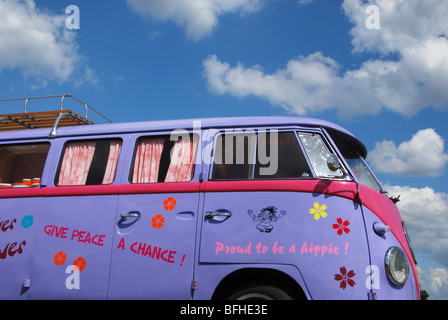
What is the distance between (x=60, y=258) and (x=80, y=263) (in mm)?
323

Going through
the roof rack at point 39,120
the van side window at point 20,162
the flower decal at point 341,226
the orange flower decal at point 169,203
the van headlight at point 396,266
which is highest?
the roof rack at point 39,120

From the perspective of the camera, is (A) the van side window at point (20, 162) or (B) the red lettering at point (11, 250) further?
(A) the van side window at point (20, 162)

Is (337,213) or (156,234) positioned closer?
(337,213)

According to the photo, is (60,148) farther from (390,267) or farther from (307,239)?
(390,267)

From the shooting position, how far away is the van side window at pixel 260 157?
538 cm

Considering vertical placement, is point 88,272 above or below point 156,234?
below

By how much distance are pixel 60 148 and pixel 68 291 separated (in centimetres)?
207

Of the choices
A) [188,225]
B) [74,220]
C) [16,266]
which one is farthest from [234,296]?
[16,266]

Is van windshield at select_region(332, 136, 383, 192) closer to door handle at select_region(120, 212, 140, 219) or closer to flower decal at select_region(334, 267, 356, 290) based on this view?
flower decal at select_region(334, 267, 356, 290)

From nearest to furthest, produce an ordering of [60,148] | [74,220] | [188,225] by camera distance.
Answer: [188,225], [74,220], [60,148]

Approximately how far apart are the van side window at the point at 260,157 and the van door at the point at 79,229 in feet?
4.83

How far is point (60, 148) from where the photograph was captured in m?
6.48

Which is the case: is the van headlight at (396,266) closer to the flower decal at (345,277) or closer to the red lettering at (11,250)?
the flower decal at (345,277)

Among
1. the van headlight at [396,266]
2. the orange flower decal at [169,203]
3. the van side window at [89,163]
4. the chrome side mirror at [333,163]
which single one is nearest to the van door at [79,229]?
the van side window at [89,163]
